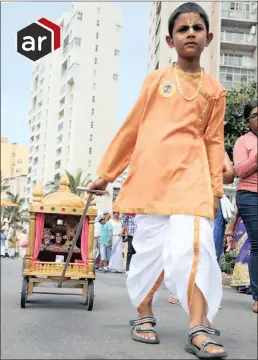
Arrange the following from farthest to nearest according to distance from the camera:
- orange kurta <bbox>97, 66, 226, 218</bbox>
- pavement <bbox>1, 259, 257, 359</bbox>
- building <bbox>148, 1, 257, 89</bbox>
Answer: building <bbox>148, 1, 257, 89</bbox>
orange kurta <bbox>97, 66, 226, 218</bbox>
pavement <bbox>1, 259, 257, 359</bbox>

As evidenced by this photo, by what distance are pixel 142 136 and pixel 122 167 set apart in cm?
25

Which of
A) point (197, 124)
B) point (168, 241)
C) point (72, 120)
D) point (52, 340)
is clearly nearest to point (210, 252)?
point (168, 241)

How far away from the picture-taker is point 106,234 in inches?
543

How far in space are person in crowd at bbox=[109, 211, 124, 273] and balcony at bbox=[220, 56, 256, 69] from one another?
33.8 metres

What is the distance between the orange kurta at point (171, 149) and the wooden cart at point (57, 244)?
1857mm

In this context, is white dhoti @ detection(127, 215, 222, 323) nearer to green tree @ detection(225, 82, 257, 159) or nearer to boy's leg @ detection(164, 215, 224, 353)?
boy's leg @ detection(164, 215, 224, 353)

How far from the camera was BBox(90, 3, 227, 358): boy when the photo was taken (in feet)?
10.0

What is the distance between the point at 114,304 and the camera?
5.22 m

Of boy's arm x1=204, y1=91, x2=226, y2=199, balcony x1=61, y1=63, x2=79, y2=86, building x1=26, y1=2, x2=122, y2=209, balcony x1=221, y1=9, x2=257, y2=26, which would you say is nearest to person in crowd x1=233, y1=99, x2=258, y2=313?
boy's arm x1=204, y1=91, x2=226, y2=199

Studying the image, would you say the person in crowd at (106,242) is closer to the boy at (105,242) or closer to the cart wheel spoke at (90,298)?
the boy at (105,242)

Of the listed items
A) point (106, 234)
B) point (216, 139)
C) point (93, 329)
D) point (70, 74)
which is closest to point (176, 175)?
point (216, 139)

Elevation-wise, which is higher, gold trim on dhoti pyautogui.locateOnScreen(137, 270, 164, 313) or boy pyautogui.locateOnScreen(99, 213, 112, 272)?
gold trim on dhoti pyautogui.locateOnScreen(137, 270, 164, 313)

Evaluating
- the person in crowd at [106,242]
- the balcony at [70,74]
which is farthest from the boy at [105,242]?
the balcony at [70,74]

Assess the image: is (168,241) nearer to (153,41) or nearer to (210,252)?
(210,252)
